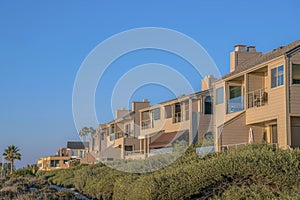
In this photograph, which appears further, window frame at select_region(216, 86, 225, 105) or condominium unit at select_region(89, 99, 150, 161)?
condominium unit at select_region(89, 99, 150, 161)

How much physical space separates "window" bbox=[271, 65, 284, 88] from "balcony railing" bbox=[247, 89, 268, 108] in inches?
50.1

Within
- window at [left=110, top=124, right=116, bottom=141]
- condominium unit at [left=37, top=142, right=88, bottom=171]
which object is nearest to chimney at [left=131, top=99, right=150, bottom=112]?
window at [left=110, top=124, right=116, bottom=141]

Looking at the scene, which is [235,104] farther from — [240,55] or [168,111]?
[168,111]

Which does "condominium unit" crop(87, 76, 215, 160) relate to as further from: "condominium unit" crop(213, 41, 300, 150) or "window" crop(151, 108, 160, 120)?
"condominium unit" crop(213, 41, 300, 150)

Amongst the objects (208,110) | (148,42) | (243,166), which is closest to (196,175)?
(243,166)

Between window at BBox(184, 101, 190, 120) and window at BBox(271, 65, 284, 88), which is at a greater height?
window at BBox(271, 65, 284, 88)

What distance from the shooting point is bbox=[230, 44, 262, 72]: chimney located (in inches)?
1341

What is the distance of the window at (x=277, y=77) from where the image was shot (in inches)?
956

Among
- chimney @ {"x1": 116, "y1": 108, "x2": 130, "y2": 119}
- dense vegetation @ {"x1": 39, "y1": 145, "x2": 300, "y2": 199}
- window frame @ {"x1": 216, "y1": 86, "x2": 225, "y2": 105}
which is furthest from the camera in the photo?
chimney @ {"x1": 116, "y1": 108, "x2": 130, "y2": 119}

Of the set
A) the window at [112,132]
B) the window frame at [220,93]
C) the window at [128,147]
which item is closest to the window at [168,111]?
the window frame at [220,93]

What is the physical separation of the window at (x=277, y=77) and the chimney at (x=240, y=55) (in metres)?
8.79

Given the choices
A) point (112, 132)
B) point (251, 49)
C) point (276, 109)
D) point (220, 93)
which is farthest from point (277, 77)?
point (112, 132)

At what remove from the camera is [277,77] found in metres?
24.7

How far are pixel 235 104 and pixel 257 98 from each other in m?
2.52
